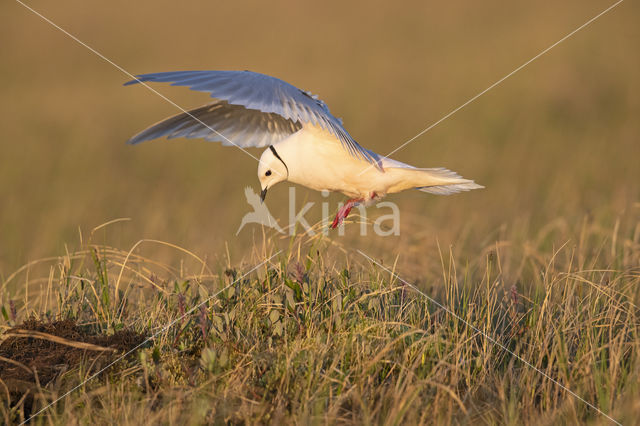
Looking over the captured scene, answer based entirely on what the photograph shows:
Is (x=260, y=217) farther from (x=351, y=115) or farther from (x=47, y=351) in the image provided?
(x=351, y=115)

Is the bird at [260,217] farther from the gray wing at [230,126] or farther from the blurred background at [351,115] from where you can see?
the blurred background at [351,115]

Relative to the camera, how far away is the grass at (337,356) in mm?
3301

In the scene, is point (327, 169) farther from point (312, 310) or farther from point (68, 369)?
point (68, 369)

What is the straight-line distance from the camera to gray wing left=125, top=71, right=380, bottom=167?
160 inches

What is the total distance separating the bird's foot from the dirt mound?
1.36 meters

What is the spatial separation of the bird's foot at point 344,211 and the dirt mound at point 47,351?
1356mm

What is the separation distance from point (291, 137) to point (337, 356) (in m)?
1.71

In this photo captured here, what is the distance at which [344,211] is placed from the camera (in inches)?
185

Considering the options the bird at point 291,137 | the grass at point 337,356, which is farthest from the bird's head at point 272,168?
the grass at point 337,356

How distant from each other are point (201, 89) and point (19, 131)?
394 inches

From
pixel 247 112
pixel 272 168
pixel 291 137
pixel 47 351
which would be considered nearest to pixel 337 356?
pixel 47 351

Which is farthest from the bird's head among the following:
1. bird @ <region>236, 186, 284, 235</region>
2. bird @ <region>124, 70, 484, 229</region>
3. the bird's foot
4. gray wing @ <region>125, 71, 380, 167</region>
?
the bird's foot

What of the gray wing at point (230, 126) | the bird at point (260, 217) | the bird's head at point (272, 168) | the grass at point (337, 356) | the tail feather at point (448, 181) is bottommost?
the grass at point (337, 356)

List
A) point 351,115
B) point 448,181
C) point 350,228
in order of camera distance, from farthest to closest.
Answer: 1. point 351,115
2. point 350,228
3. point 448,181
